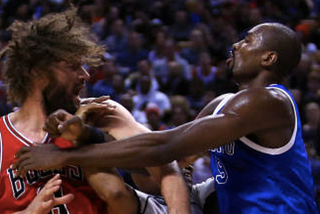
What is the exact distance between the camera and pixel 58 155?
264 cm

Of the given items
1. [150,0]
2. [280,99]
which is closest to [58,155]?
[280,99]

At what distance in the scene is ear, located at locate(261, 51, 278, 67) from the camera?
10.1ft

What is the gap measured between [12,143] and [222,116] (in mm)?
1016

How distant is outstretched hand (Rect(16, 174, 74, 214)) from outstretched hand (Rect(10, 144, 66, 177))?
79mm

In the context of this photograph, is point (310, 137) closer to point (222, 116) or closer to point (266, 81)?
point (266, 81)

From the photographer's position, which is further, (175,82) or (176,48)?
(176,48)

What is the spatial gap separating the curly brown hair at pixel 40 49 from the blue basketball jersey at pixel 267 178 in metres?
0.93

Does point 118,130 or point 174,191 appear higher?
point 118,130

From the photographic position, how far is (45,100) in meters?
2.86

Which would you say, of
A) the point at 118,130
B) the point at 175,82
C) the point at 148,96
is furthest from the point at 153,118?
the point at 118,130

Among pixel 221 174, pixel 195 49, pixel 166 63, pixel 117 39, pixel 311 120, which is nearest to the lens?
pixel 221 174

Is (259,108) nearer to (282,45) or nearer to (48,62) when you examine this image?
(282,45)

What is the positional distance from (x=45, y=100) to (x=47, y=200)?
0.53m

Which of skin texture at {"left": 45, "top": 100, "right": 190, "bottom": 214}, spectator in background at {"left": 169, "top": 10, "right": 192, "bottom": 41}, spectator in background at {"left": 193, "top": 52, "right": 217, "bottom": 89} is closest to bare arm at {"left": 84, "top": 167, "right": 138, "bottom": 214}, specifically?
skin texture at {"left": 45, "top": 100, "right": 190, "bottom": 214}
